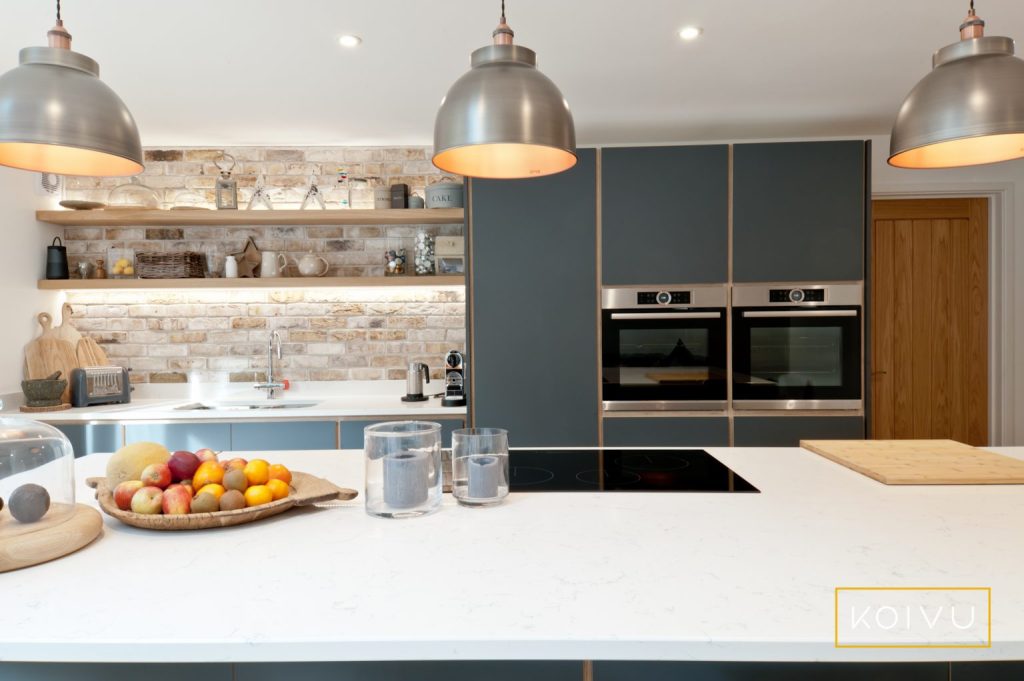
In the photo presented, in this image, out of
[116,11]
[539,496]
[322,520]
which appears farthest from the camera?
[116,11]

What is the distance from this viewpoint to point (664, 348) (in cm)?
341

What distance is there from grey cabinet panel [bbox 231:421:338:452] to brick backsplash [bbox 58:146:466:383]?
676mm

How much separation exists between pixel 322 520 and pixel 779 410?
107 inches

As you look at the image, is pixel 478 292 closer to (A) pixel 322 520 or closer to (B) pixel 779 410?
(B) pixel 779 410

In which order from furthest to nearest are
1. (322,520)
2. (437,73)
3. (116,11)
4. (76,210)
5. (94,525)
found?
1. (76,210)
2. (437,73)
3. (116,11)
4. (322,520)
5. (94,525)

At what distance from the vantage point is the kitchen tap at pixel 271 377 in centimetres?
374

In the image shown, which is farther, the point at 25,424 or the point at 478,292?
the point at 478,292

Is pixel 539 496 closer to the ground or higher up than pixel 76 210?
closer to the ground

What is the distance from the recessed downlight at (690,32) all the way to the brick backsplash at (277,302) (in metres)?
1.75

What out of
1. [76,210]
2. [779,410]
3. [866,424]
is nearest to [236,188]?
[76,210]

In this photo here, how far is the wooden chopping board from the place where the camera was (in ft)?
5.00

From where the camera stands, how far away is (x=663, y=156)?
335 cm

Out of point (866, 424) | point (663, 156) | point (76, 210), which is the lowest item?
point (866, 424)

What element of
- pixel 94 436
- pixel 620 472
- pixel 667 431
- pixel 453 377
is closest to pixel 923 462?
pixel 620 472
